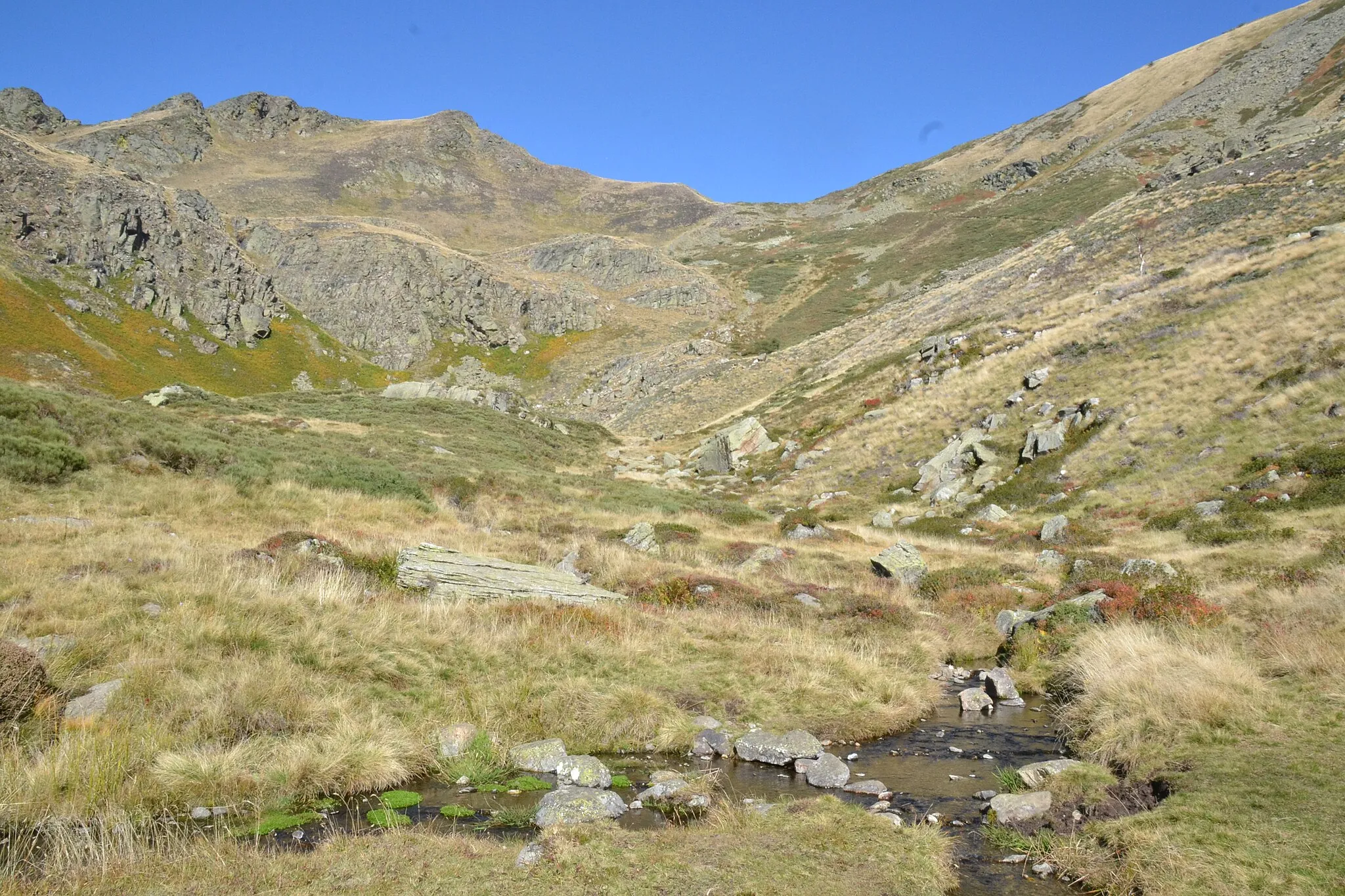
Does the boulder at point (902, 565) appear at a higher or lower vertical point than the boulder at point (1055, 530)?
lower

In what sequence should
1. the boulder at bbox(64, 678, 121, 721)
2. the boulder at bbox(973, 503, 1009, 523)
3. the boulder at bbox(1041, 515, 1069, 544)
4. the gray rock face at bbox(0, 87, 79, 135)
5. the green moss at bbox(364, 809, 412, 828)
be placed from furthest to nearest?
the gray rock face at bbox(0, 87, 79, 135) → the boulder at bbox(973, 503, 1009, 523) → the boulder at bbox(1041, 515, 1069, 544) → the boulder at bbox(64, 678, 121, 721) → the green moss at bbox(364, 809, 412, 828)

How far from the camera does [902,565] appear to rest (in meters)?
21.2

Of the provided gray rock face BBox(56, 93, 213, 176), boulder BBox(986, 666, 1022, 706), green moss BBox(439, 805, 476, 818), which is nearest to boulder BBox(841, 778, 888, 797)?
A: green moss BBox(439, 805, 476, 818)

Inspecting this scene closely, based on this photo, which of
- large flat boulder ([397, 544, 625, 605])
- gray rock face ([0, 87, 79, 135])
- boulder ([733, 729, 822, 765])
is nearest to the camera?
boulder ([733, 729, 822, 765])

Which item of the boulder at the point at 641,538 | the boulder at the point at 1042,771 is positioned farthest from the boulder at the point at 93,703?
the boulder at the point at 641,538

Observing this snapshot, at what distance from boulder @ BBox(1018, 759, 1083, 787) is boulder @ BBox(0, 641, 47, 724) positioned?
38.1ft

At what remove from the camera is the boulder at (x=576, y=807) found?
715cm

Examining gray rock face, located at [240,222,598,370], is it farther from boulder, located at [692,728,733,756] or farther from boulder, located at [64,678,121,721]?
boulder, located at [692,728,733,756]

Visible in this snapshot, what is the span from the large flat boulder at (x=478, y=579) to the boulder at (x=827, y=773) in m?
6.85

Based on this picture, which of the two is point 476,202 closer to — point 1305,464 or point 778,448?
point 778,448

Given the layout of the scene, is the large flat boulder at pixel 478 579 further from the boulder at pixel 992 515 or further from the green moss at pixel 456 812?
the boulder at pixel 992 515

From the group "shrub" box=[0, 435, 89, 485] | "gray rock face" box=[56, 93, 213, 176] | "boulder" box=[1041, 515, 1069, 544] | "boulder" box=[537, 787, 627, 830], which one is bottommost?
"boulder" box=[537, 787, 627, 830]

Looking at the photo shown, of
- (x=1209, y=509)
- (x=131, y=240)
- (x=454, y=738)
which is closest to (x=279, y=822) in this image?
(x=454, y=738)

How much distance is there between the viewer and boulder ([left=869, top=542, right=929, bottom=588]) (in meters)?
20.7
